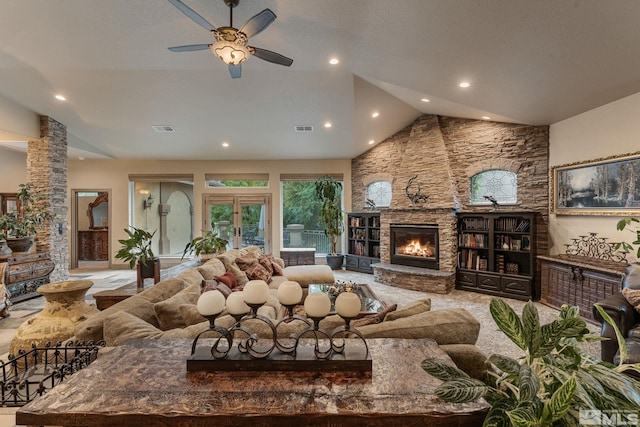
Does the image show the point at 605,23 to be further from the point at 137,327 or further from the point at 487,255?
the point at 137,327

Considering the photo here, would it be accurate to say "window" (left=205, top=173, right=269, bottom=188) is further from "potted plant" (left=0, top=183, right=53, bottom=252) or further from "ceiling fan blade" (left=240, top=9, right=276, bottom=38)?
"ceiling fan blade" (left=240, top=9, right=276, bottom=38)

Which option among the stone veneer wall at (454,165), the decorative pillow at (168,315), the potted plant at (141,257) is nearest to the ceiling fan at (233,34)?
the potted plant at (141,257)

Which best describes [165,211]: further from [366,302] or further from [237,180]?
[366,302]

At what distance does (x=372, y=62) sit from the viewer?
4.01m

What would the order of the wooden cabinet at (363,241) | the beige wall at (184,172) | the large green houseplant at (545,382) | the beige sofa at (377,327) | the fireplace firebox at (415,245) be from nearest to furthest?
1. the large green houseplant at (545,382)
2. the beige sofa at (377,327)
3. the fireplace firebox at (415,245)
4. the wooden cabinet at (363,241)
5. the beige wall at (184,172)

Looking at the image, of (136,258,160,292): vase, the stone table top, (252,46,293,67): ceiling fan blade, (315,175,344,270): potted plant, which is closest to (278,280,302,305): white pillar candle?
the stone table top

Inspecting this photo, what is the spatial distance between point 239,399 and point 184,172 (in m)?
7.90

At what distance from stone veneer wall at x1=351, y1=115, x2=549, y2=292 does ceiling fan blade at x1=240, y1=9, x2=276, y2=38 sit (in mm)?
4402

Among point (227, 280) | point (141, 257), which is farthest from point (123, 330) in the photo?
point (141, 257)

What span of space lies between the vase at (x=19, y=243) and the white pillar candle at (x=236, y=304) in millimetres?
6080

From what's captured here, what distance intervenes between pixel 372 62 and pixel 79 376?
13.9 ft

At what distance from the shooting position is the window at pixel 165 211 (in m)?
8.23

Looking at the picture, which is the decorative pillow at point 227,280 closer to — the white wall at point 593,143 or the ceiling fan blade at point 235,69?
the ceiling fan blade at point 235,69

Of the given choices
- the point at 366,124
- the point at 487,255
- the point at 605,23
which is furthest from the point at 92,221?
the point at 605,23
